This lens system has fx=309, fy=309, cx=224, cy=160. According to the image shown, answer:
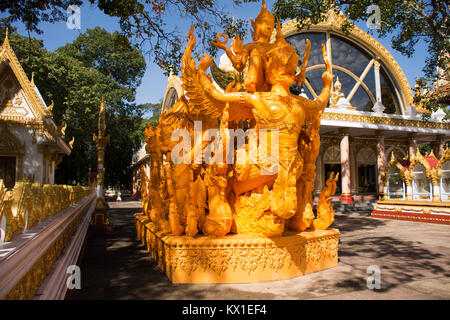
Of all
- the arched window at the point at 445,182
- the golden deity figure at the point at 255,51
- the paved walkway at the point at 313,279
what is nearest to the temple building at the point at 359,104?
the arched window at the point at 445,182

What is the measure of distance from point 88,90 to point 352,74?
16.3 meters

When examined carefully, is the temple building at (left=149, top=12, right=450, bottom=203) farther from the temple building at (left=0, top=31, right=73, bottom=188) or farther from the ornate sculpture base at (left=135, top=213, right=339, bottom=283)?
the ornate sculpture base at (left=135, top=213, right=339, bottom=283)

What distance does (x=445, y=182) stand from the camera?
12961 millimetres

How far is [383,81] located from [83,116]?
1926 cm

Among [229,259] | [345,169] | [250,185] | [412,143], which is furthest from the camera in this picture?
[412,143]

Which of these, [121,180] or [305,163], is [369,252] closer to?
[305,163]

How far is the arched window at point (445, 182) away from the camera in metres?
11.9

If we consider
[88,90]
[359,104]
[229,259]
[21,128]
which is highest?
[88,90]

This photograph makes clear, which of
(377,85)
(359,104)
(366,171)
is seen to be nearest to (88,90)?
(359,104)

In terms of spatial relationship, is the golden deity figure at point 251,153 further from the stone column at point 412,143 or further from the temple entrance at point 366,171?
the stone column at point 412,143

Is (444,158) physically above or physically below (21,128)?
below

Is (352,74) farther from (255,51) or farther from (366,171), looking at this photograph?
(255,51)

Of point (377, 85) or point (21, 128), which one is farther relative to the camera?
point (377, 85)
